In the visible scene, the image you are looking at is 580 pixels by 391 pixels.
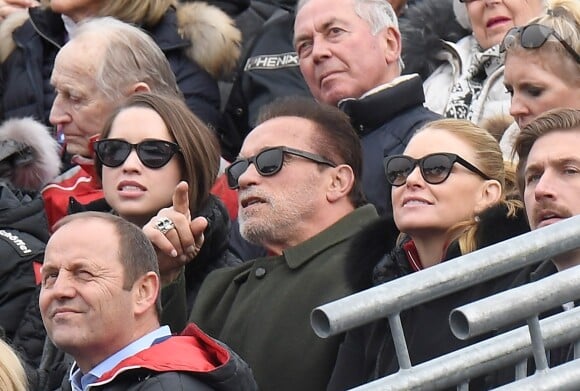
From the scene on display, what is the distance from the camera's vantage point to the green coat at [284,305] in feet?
16.7

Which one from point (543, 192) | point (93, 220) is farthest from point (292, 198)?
point (543, 192)

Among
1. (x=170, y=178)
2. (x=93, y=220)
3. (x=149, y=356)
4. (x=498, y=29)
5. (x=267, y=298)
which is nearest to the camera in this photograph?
(x=149, y=356)

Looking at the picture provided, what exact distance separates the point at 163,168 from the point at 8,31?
2.33m

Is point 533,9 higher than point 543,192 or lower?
lower

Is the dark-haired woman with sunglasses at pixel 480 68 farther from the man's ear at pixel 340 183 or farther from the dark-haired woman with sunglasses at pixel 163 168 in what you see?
the dark-haired woman with sunglasses at pixel 163 168

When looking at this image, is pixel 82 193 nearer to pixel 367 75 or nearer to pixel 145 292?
pixel 367 75

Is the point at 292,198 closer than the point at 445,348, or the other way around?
the point at 445,348

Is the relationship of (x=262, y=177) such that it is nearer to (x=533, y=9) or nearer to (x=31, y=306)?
(x=31, y=306)

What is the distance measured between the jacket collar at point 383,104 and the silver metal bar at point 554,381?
3.24 m

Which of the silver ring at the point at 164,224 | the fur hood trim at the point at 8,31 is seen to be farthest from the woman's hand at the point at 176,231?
the fur hood trim at the point at 8,31

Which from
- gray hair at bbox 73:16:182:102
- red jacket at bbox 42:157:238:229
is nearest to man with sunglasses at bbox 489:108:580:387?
red jacket at bbox 42:157:238:229

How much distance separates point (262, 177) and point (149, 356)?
1172 millimetres

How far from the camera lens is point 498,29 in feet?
20.8

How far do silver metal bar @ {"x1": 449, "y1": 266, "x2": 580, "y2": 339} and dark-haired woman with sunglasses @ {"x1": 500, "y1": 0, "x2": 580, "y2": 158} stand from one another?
250 cm
